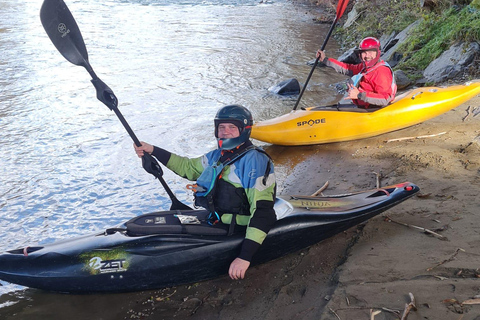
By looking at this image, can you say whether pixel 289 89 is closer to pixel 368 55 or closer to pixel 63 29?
pixel 368 55

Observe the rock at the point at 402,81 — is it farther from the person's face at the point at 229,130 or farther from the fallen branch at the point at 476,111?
the person's face at the point at 229,130

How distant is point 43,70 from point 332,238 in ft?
28.9

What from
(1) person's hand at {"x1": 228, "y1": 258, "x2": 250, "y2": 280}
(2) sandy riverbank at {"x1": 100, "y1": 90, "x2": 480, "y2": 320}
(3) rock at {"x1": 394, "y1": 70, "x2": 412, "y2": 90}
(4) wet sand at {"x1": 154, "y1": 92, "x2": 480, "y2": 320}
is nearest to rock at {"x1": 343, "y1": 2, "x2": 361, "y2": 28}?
(3) rock at {"x1": 394, "y1": 70, "x2": 412, "y2": 90}

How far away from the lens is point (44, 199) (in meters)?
4.99

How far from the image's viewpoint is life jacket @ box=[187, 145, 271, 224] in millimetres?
3021

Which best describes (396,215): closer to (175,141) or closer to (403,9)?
(175,141)

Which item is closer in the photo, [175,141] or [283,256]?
[283,256]

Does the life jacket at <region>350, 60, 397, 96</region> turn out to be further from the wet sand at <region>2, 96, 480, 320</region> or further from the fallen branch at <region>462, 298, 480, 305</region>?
the fallen branch at <region>462, 298, 480, 305</region>

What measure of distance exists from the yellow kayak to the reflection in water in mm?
348

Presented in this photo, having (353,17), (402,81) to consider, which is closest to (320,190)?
(402,81)

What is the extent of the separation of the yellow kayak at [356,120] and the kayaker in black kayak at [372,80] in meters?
0.15

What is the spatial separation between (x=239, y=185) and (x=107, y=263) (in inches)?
40.5

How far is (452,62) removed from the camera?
7641mm

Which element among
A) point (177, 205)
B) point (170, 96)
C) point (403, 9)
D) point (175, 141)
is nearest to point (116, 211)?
point (177, 205)
